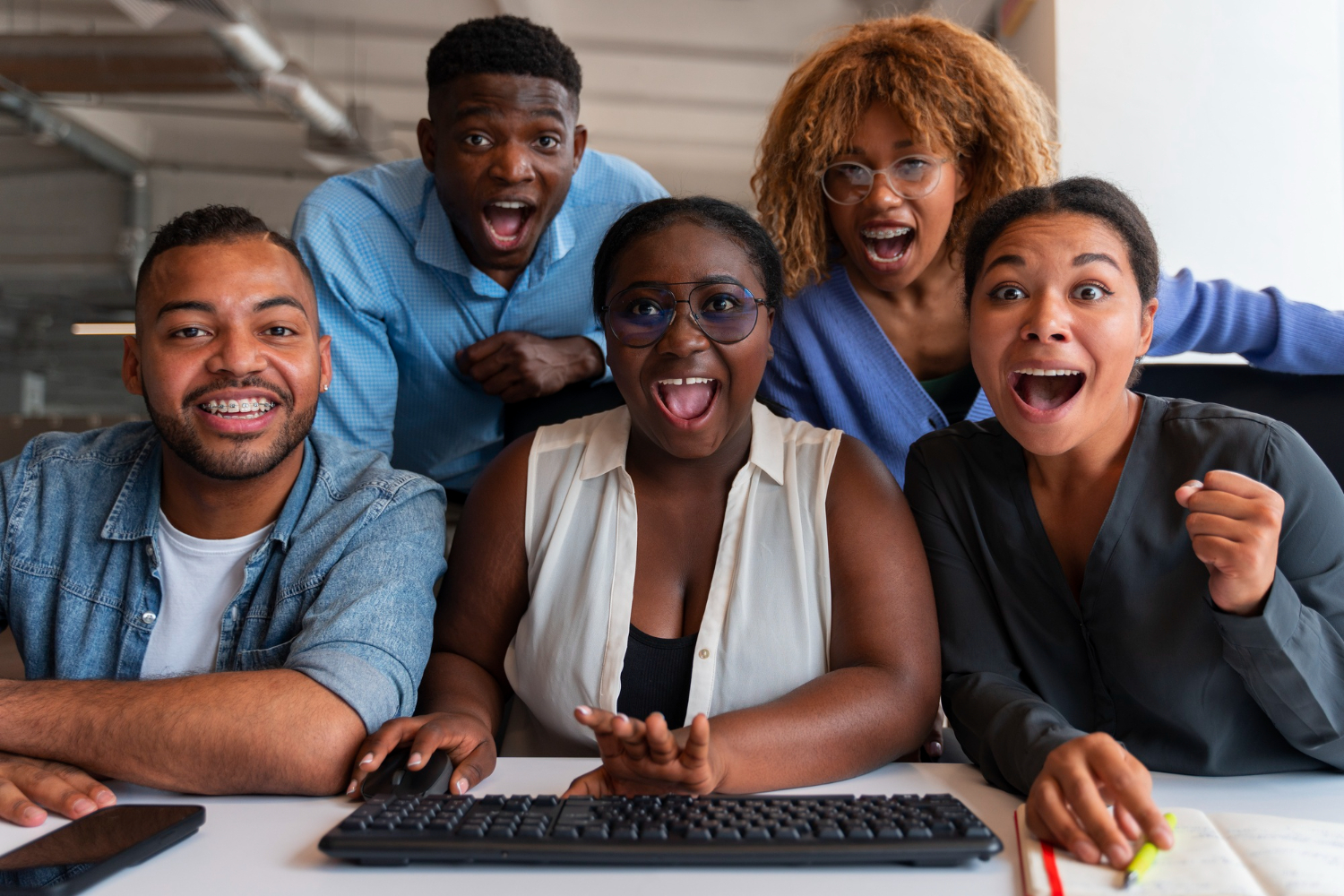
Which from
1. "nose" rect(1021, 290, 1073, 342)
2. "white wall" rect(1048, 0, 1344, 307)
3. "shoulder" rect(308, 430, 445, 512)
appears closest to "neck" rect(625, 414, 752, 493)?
"shoulder" rect(308, 430, 445, 512)

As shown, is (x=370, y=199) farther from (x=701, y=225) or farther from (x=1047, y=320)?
(x=1047, y=320)

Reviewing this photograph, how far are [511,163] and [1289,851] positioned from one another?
204 cm

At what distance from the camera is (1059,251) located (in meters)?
1.52

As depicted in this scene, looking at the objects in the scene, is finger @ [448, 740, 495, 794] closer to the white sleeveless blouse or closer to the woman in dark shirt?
the white sleeveless blouse

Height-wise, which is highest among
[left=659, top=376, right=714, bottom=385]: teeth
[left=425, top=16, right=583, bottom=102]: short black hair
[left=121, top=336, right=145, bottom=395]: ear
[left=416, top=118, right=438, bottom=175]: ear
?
[left=425, top=16, right=583, bottom=102]: short black hair

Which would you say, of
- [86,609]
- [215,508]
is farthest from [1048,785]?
[86,609]

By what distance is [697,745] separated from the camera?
3.77ft

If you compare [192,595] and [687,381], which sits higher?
[687,381]

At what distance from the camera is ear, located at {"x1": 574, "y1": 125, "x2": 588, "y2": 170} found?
102 inches

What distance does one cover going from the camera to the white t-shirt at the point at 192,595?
5.30ft

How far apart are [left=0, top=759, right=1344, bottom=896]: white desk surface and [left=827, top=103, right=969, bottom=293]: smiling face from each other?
1.34 metres

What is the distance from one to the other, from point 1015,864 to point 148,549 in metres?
1.39

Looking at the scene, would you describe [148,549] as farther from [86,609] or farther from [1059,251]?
[1059,251]

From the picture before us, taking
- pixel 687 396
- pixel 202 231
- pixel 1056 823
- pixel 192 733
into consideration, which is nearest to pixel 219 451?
pixel 202 231
